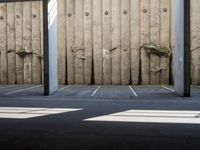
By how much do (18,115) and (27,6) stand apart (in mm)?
12752

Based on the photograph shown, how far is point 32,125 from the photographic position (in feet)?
24.4

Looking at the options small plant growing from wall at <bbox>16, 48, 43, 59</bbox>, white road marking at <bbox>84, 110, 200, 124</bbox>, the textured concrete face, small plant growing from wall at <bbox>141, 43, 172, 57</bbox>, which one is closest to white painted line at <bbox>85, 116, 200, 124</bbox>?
white road marking at <bbox>84, 110, 200, 124</bbox>

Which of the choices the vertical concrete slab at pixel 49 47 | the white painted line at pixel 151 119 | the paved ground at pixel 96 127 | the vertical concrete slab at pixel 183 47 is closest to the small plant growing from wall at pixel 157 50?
the vertical concrete slab at pixel 183 47

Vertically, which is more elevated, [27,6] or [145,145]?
[27,6]

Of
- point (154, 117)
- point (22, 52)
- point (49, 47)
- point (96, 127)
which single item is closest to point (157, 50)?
point (49, 47)

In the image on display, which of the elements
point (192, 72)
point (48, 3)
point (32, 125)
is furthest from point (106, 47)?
point (32, 125)

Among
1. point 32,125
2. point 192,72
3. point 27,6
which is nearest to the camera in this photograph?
point 32,125

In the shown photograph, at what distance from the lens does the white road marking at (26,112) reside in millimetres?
8805

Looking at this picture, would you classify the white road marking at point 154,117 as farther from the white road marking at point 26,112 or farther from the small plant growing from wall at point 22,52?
the small plant growing from wall at point 22,52

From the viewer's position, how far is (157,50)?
63.2ft

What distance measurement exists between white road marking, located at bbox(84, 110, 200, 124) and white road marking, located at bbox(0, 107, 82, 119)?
5.10 feet

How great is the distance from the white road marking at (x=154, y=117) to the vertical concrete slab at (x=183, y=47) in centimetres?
386

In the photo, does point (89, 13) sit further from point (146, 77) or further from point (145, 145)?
point (145, 145)

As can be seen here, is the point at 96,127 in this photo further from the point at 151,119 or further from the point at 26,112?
the point at 26,112
